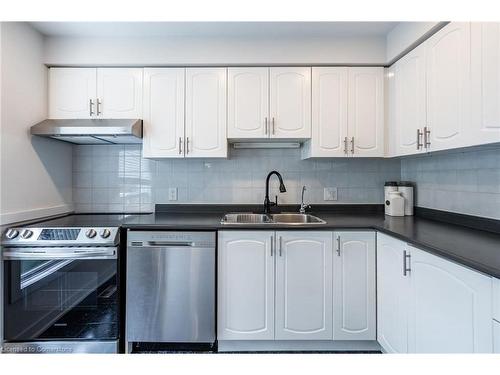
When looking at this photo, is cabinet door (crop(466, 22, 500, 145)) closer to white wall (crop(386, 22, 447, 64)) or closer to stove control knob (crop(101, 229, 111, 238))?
white wall (crop(386, 22, 447, 64))

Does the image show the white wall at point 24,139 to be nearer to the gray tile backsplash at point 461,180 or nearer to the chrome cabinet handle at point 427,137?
the chrome cabinet handle at point 427,137

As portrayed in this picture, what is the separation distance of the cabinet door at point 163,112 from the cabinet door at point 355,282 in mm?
1401

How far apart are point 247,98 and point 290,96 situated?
0.34m

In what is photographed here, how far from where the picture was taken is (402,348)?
59.6 inches

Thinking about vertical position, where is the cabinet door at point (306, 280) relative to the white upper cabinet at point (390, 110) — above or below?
below

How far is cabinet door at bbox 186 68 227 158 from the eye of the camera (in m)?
2.15

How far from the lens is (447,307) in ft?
3.80

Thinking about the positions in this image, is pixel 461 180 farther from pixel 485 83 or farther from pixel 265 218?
pixel 265 218

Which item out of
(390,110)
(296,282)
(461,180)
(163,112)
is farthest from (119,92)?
(461,180)

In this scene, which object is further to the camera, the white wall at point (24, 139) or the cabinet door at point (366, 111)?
the cabinet door at point (366, 111)

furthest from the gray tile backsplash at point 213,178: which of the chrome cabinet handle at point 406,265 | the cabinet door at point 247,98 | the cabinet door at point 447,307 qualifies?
the cabinet door at point 447,307

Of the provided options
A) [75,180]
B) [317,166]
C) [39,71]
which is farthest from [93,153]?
[317,166]

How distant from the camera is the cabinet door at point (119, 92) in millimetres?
2148
